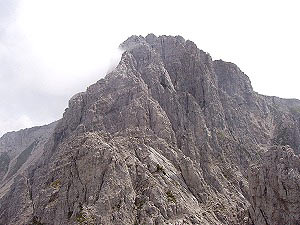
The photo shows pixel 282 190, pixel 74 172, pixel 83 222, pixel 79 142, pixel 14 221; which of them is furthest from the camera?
pixel 14 221

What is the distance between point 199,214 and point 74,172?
158 ft

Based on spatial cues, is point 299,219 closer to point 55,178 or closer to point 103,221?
point 103,221

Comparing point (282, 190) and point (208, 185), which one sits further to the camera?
point (208, 185)

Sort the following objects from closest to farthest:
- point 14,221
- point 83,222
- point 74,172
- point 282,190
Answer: point 83,222 → point 282,190 → point 74,172 → point 14,221

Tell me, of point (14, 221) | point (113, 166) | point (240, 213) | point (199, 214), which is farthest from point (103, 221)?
point (14, 221)

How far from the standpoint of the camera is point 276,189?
144 meters

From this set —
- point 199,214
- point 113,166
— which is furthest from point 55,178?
point 199,214

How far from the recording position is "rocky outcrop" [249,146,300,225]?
139 metres

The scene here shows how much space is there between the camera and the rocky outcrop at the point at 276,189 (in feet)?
457

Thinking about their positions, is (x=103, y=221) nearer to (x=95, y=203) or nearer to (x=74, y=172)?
(x=95, y=203)

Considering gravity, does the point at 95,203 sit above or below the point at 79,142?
below

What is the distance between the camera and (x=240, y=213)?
161 m

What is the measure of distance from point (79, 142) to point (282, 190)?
80.4m

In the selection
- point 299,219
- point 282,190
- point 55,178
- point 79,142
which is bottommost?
point 299,219
